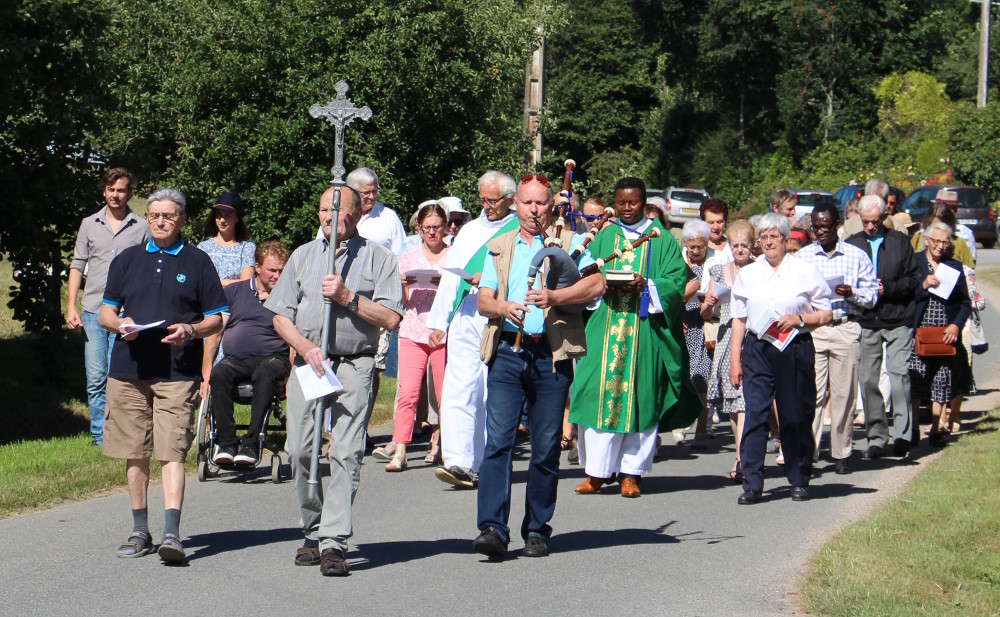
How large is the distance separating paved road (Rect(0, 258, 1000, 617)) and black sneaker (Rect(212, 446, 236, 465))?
0.65ft

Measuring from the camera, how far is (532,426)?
314 inches

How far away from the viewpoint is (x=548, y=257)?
7.72 meters

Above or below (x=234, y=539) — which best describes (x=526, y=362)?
above

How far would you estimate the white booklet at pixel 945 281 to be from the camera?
12555 millimetres

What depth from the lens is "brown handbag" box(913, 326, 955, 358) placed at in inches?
495

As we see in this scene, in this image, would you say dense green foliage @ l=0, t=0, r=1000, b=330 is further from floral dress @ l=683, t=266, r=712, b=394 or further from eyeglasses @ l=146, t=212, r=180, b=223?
eyeglasses @ l=146, t=212, r=180, b=223

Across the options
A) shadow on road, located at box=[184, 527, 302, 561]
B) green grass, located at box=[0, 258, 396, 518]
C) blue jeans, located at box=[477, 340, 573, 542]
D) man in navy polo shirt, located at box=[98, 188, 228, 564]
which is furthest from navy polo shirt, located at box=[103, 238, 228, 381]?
green grass, located at box=[0, 258, 396, 518]

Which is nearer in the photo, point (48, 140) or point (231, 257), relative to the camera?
point (231, 257)

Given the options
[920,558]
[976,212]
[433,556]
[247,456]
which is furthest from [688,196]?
[433,556]

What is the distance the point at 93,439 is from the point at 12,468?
1.56m

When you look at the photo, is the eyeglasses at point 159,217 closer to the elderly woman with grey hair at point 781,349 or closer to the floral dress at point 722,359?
the elderly woman with grey hair at point 781,349

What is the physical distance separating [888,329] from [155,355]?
22.0ft

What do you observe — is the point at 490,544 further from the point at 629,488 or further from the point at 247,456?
the point at 247,456

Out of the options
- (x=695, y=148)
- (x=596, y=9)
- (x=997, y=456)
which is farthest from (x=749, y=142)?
(x=997, y=456)
